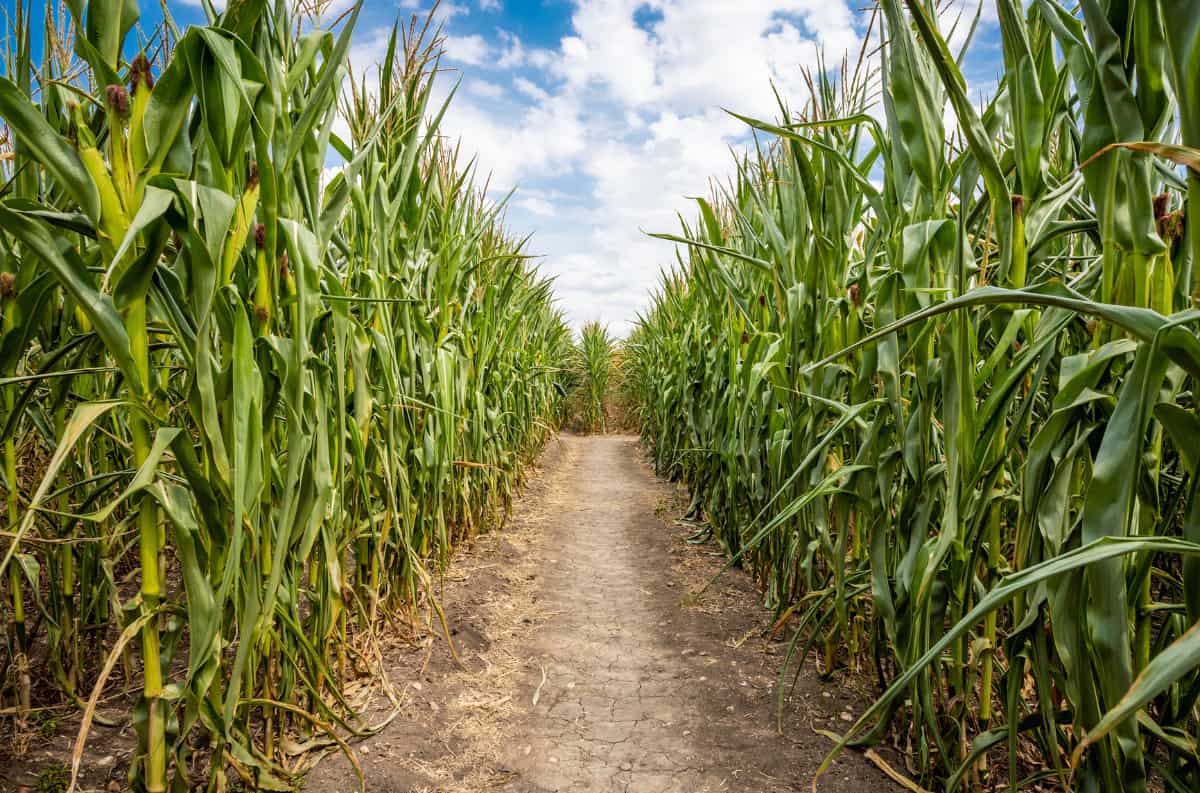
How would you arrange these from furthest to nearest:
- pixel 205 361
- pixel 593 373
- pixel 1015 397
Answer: pixel 593 373 → pixel 1015 397 → pixel 205 361

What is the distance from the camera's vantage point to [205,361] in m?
0.93

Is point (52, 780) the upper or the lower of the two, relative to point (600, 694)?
upper

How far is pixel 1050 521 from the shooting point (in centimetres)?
88

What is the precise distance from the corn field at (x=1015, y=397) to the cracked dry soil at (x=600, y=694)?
9.5 inches

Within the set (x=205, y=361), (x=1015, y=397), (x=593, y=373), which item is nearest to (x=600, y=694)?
(x=1015, y=397)

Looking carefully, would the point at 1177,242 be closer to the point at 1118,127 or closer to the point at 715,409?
the point at 1118,127

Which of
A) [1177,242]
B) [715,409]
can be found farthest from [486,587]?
[1177,242]

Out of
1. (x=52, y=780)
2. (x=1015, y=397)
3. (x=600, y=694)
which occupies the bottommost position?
(x=600, y=694)

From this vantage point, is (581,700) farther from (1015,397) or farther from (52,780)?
(1015,397)

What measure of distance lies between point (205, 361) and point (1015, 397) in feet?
4.89

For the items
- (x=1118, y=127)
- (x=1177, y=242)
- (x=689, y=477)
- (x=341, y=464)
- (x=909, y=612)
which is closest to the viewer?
(x=1118, y=127)

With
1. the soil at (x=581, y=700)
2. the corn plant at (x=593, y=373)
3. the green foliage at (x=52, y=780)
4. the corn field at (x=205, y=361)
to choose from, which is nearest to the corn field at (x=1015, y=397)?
the soil at (x=581, y=700)

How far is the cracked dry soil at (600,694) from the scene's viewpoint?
1.64 metres

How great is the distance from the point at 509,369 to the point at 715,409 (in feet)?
4.78
